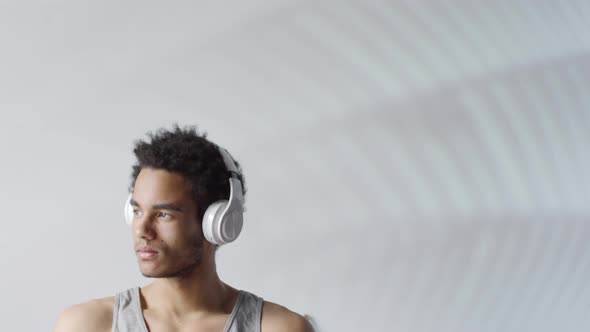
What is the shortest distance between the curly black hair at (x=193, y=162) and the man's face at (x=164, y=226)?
0.02 meters

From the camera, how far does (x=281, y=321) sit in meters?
2.20

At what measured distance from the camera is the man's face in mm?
2033

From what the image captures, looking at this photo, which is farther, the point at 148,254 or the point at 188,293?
the point at 188,293

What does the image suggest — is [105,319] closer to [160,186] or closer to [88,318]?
[88,318]

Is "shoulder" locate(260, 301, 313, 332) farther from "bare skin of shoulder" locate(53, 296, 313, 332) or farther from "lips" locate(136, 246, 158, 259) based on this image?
"lips" locate(136, 246, 158, 259)

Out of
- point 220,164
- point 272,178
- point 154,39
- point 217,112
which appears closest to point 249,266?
point 272,178

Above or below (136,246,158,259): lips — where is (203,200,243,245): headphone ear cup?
above

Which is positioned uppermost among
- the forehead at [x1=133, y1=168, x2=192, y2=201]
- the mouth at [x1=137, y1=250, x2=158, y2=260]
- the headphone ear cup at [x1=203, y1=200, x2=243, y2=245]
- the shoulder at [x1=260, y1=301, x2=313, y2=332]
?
the forehead at [x1=133, y1=168, x2=192, y2=201]

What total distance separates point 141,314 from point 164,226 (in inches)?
9.0

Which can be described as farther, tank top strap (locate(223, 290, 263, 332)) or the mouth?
tank top strap (locate(223, 290, 263, 332))

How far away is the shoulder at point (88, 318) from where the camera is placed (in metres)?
2.12

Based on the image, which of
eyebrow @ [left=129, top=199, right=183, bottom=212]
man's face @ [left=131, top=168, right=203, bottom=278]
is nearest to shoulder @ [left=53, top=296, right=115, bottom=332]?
man's face @ [left=131, top=168, right=203, bottom=278]

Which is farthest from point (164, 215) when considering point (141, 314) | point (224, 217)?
point (141, 314)

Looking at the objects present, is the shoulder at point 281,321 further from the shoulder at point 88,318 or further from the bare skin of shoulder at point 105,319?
the shoulder at point 88,318
